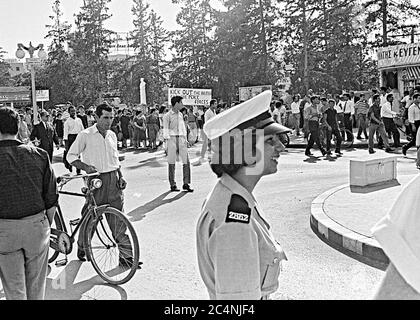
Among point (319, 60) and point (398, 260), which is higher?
point (319, 60)

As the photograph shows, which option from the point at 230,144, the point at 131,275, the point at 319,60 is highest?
the point at 319,60

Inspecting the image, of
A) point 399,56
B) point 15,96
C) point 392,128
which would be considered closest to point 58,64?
point 15,96

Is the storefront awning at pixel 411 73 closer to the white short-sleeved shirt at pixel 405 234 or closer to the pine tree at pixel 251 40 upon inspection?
the pine tree at pixel 251 40

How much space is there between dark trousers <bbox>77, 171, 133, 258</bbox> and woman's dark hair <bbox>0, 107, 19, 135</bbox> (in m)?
1.86

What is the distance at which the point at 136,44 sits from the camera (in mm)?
54906

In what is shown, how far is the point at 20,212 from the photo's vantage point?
13.1ft

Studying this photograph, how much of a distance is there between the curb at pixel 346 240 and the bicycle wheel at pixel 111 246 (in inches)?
95.5

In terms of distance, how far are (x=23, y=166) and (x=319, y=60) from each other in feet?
132

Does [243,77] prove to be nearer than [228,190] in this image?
No

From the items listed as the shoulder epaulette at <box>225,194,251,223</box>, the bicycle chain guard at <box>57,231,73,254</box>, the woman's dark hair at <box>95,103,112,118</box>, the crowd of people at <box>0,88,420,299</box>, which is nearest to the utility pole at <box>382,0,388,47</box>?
the woman's dark hair at <box>95,103,112,118</box>

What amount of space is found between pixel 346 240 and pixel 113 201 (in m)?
2.70

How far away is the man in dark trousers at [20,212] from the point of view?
13.0 feet
